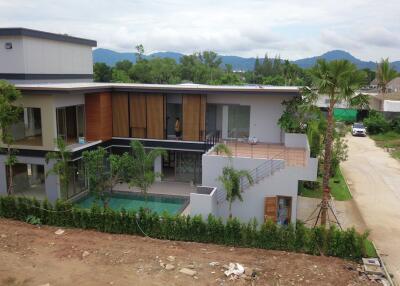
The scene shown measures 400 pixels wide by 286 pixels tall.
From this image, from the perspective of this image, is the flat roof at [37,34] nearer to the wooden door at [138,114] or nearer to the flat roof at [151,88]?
the flat roof at [151,88]

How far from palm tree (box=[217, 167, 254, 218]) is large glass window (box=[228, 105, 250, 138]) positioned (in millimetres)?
7195

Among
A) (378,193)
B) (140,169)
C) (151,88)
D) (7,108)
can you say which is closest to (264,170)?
(140,169)

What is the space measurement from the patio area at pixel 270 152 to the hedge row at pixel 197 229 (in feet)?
15.5

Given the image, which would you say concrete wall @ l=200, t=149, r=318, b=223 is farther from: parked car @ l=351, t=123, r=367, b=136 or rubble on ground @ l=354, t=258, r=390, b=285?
parked car @ l=351, t=123, r=367, b=136

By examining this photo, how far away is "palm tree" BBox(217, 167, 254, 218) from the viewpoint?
60.6 feet

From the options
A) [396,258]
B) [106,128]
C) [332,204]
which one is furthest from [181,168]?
[396,258]

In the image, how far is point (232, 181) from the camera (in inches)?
728

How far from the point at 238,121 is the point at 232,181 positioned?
8.54 metres

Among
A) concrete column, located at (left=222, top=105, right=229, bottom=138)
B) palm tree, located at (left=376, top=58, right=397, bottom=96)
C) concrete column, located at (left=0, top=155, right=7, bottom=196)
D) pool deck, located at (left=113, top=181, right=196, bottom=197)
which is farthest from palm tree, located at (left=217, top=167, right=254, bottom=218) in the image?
palm tree, located at (left=376, top=58, right=397, bottom=96)

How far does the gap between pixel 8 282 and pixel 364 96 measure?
1558cm

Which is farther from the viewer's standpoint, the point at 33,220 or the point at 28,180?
the point at 28,180

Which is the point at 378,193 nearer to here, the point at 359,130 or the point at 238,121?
the point at 238,121

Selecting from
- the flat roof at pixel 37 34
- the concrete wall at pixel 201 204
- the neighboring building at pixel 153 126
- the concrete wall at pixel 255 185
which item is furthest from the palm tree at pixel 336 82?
the flat roof at pixel 37 34

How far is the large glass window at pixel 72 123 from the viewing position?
79.9 feet
